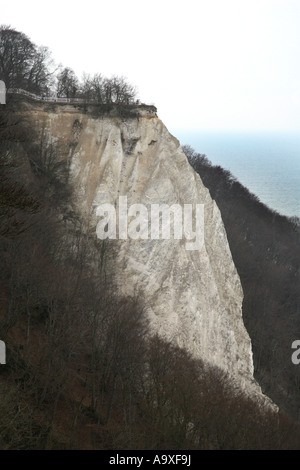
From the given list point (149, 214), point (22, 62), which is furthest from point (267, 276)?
point (22, 62)

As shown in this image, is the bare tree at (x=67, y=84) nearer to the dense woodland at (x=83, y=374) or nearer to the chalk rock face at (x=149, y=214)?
the chalk rock face at (x=149, y=214)

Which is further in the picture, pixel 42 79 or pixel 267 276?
pixel 267 276

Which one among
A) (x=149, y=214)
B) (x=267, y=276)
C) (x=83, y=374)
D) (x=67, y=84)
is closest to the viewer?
(x=83, y=374)

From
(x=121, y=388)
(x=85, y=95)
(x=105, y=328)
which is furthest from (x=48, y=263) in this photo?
(x=85, y=95)

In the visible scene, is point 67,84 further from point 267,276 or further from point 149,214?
point 267,276

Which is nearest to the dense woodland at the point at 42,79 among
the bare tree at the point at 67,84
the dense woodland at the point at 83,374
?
the bare tree at the point at 67,84
